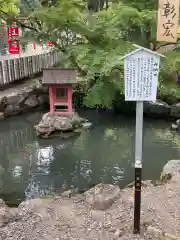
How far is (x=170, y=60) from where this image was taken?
15.2 feet

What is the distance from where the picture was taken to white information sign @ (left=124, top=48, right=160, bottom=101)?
430cm

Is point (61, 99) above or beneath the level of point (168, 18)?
beneath

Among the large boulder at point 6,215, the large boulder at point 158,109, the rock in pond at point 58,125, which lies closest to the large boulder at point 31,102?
the rock in pond at point 58,125

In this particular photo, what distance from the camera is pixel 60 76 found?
12.7 metres

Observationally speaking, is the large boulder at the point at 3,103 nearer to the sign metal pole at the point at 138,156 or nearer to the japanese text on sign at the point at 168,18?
the sign metal pole at the point at 138,156

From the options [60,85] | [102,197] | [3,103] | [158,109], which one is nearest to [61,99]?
[60,85]

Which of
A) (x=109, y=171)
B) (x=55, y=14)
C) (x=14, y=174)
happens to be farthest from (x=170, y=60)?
(x=14, y=174)

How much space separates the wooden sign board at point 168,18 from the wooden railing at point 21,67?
10502 mm

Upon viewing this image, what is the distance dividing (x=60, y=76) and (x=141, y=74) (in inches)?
340

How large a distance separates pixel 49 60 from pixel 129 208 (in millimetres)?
15024

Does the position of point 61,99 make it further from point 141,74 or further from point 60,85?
point 141,74

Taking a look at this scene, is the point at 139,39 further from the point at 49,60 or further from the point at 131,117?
the point at 49,60

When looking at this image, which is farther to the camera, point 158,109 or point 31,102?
point 31,102

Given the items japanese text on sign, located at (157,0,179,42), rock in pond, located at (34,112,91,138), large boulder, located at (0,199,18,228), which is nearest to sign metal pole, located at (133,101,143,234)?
japanese text on sign, located at (157,0,179,42)
